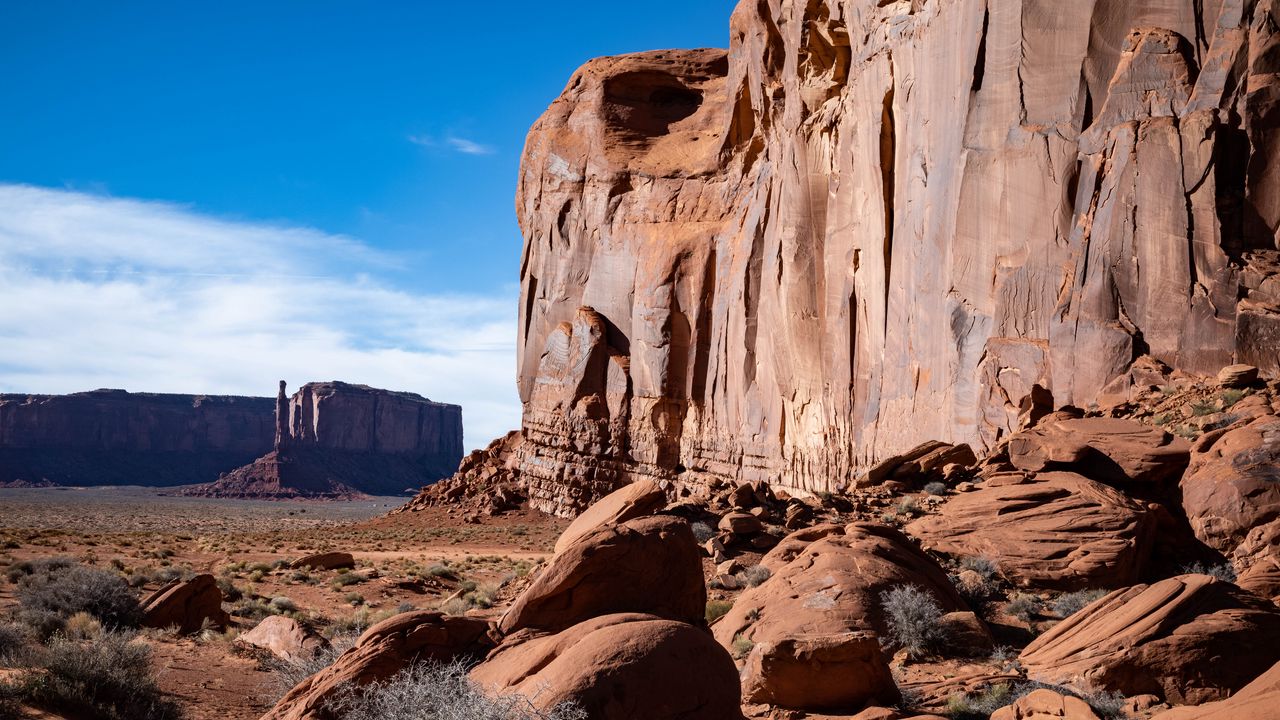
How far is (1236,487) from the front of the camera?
1331cm

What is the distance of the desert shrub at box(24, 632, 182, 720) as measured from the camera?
27.9 ft

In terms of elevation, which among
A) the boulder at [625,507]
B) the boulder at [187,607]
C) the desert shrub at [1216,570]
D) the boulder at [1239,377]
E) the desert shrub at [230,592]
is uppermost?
the boulder at [1239,377]

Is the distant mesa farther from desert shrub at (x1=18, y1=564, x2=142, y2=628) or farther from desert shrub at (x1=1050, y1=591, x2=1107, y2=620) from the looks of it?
desert shrub at (x1=1050, y1=591, x2=1107, y2=620)

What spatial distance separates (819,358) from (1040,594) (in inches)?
718

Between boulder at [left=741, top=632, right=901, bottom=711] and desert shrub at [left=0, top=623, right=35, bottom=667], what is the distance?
24.4ft

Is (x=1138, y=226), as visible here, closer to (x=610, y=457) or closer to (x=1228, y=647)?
(x=1228, y=647)

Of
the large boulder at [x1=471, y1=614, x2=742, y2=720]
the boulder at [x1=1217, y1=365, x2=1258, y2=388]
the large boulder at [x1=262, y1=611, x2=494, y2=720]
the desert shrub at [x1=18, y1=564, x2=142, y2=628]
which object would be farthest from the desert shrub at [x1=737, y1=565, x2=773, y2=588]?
the boulder at [x1=1217, y1=365, x2=1258, y2=388]

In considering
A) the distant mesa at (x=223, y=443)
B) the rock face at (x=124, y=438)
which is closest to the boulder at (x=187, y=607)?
the distant mesa at (x=223, y=443)

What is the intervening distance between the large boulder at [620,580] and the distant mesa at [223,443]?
350ft

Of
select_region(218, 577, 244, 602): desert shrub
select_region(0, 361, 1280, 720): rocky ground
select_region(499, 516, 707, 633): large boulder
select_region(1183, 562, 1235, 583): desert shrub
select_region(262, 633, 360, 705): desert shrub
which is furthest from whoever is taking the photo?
select_region(218, 577, 244, 602): desert shrub

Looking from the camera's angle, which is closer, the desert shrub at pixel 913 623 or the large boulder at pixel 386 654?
the large boulder at pixel 386 654

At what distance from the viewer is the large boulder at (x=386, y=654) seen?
712cm

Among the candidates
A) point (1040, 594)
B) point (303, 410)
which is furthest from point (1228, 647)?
point (303, 410)

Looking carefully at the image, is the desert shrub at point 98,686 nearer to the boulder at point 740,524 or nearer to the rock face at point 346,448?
the boulder at point 740,524
